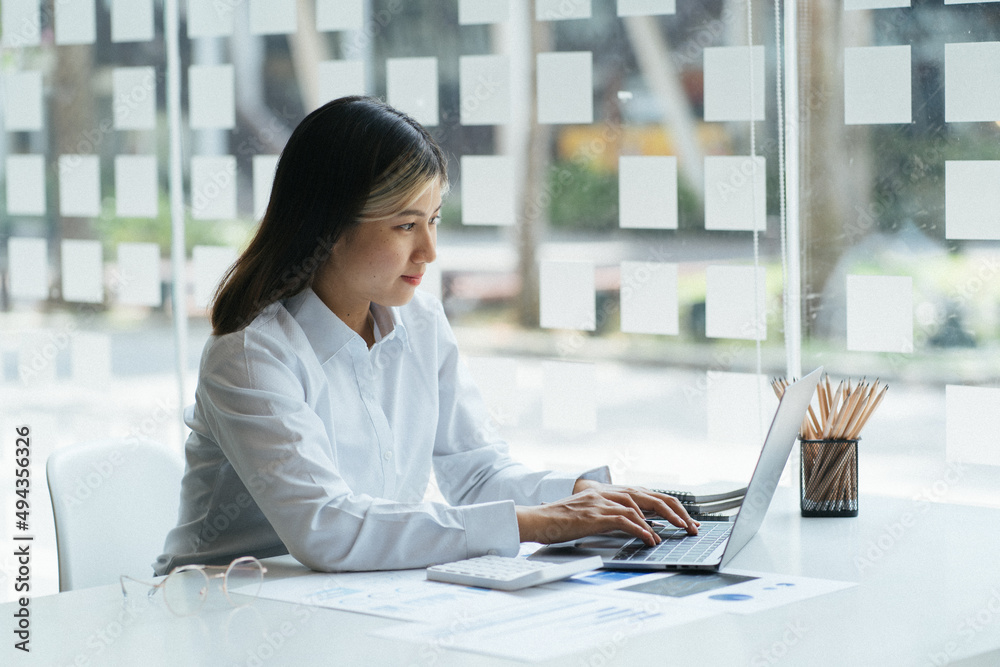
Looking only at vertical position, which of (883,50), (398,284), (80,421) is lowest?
(80,421)

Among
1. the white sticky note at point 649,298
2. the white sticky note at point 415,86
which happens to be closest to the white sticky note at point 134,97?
the white sticky note at point 415,86

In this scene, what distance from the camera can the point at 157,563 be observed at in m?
1.84

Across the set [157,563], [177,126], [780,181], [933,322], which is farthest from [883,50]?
[177,126]

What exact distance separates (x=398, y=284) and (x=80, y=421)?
7.66 feet

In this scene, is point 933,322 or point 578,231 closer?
point 933,322

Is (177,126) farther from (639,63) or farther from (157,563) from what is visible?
(157,563)

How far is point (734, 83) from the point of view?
2.72 m

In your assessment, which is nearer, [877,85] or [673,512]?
[673,512]

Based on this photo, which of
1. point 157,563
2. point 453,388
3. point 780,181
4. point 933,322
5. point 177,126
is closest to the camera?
point 157,563

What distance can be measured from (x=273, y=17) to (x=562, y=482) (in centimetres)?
214

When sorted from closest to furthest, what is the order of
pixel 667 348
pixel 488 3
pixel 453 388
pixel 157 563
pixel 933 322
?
1. pixel 157 563
2. pixel 453 388
3. pixel 933 322
4. pixel 667 348
5. pixel 488 3

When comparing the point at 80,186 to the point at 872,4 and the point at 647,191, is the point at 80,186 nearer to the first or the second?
the point at 647,191

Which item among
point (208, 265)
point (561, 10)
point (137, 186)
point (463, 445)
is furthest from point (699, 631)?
point (137, 186)

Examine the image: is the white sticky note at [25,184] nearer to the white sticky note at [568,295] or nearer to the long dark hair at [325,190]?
the white sticky note at [568,295]
